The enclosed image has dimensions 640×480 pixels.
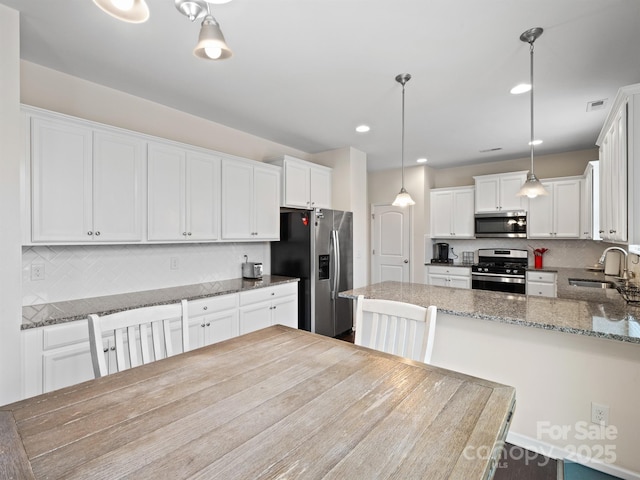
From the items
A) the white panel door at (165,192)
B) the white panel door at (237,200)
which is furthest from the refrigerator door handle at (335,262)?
the white panel door at (165,192)

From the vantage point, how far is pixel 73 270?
248cm

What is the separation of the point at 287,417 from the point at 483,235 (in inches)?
198

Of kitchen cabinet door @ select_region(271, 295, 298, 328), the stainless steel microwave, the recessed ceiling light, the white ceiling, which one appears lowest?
kitchen cabinet door @ select_region(271, 295, 298, 328)

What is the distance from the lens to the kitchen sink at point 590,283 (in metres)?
3.15

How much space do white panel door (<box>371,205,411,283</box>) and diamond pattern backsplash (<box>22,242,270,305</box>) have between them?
3.10 meters

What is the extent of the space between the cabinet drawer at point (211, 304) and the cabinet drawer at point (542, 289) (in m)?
4.04

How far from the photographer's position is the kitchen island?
5.53 feet

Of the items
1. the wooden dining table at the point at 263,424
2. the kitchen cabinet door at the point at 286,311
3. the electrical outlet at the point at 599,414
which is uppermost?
the wooden dining table at the point at 263,424

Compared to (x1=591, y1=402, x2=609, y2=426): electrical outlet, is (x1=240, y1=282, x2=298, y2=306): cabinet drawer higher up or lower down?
higher up

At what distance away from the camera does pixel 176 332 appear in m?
2.63

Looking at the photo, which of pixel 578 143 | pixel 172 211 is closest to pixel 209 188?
pixel 172 211

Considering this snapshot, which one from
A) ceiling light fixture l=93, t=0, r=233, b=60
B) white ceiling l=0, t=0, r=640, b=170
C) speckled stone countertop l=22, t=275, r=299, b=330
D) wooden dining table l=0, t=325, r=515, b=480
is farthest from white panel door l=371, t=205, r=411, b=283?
ceiling light fixture l=93, t=0, r=233, b=60

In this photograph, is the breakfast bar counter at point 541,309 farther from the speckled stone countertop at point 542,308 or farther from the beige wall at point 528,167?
the beige wall at point 528,167

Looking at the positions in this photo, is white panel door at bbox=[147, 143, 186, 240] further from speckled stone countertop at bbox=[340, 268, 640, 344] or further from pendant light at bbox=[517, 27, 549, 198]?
pendant light at bbox=[517, 27, 549, 198]
